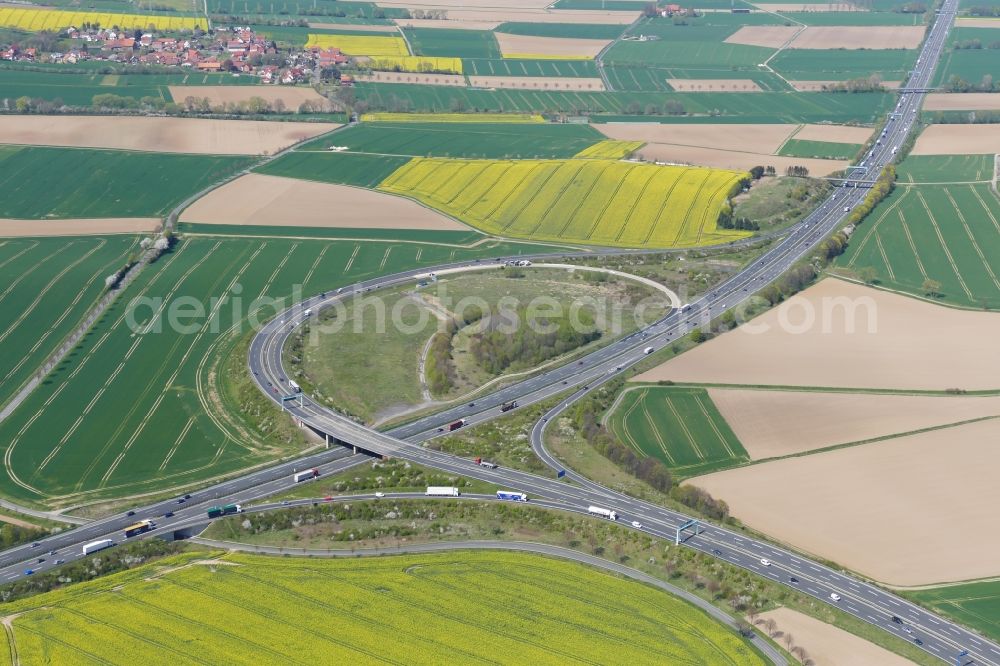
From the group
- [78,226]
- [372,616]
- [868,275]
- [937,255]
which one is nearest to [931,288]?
[868,275]

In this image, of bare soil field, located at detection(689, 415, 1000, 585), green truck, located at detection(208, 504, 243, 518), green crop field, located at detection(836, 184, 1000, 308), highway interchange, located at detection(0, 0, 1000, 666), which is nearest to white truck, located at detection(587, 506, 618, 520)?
highway interchange, located at detection(0, 0, 1000, 666)

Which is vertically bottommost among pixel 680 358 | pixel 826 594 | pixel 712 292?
pixel 826 594

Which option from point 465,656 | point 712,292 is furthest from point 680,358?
point 465,656

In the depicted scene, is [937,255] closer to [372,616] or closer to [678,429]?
[678,429]

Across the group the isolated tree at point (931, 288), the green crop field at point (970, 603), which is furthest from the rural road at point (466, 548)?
the isolated tree at point (931, 288)

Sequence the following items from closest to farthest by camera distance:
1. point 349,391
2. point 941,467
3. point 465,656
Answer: point 465,656 → point 941,467 → point 349,391

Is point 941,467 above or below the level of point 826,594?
above

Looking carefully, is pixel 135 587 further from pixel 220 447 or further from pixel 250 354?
pixel 250 354
